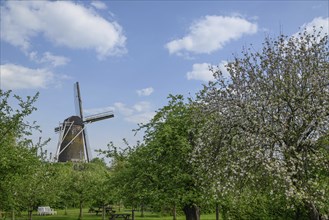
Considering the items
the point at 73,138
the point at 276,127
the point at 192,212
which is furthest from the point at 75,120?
the point at 276,127

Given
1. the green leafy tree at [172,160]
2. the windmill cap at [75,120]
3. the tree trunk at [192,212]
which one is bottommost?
the tree trunk at [192,212]

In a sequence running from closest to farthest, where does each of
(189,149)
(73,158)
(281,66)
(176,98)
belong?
(281,66) → (189,149) → (176,98) → (73,158)

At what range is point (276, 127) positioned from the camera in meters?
12.9

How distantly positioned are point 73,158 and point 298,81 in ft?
252

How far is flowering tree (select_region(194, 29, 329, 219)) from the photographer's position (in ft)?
40.9

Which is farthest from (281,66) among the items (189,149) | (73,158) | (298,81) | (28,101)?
(73,158)

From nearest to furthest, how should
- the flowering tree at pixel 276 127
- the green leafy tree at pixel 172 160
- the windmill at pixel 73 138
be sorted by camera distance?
1. the flowering tree at pixel 276 127
2. the green leafy tree at pixel 172 160
3. the windmill at pixel 73 138

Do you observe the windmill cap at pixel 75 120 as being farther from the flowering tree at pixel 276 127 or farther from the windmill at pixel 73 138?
the flowering tree at pixel 276 127

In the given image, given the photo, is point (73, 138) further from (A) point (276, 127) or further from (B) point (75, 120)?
(A) point (276, 127)

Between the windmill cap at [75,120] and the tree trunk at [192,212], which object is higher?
the windmill cap at [75,120]

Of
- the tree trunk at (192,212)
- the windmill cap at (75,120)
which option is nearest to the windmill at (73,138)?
the windmill cap at (75,120)

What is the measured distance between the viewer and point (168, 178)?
2172cm

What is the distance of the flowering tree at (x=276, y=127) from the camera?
40.9ft

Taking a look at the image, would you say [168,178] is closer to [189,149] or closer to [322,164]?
[189,149]
